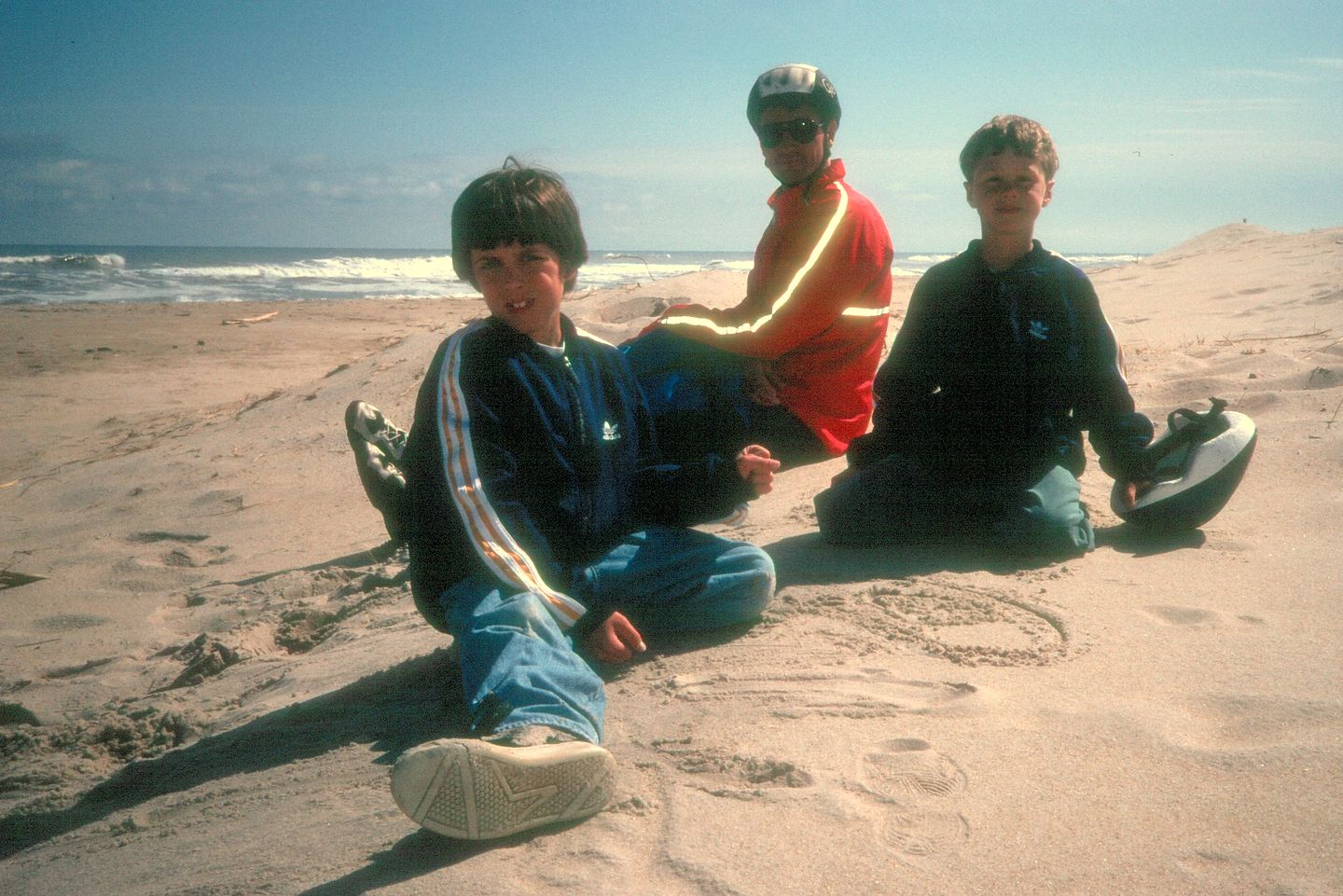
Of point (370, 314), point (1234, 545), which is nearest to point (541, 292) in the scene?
point (1234, 545)

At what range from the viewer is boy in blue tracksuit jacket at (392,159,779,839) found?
82.6 inches

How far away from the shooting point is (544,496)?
2416 millimetres

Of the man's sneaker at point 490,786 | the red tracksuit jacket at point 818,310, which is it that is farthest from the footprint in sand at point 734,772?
the red tracksuit jacket at point 818,310

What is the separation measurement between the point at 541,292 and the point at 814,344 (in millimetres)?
1562

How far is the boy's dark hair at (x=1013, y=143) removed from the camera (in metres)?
3.04

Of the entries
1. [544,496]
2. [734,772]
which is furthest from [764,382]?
[734,772]

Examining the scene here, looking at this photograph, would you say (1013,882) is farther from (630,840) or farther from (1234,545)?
(1234,545)

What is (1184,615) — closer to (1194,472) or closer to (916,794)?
(1194,472)

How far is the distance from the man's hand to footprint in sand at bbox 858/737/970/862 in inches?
81.4

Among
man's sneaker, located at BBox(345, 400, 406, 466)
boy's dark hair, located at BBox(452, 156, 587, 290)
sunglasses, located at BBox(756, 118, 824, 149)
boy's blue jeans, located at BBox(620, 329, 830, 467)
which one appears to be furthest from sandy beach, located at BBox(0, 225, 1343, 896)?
sunglasses, located at BBox(756, 118, 824, 149)

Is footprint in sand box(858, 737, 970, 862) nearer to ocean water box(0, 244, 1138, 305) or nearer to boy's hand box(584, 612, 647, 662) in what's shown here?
boy's hand box(584, 612, 647, 662)

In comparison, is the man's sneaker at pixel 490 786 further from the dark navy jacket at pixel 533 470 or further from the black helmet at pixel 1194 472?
the black helmet at pixel 1194 472

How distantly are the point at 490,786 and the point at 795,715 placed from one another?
0.68m

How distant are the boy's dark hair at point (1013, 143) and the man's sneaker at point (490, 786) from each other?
230cm
